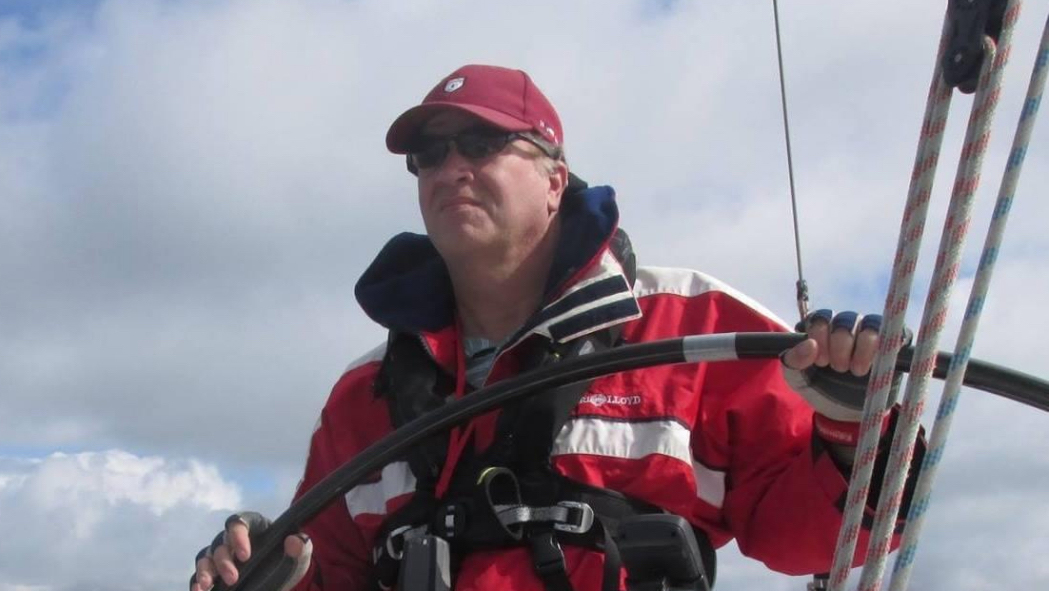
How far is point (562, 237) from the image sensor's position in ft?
9.68

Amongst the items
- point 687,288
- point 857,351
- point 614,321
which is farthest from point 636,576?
point 687,288

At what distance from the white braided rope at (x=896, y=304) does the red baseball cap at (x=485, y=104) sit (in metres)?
1.46

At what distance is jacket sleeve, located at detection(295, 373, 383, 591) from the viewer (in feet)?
9.78

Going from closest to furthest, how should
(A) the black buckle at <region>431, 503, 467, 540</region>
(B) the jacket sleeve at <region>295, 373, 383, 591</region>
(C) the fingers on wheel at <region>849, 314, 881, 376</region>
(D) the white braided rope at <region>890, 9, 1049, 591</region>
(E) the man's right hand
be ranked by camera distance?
1. (D) the white braided rope at <region>890, 9, 1049, 591</region>
2. (C) the fingers on wheel at <region>849, 314, 881, 376</region>
3. (E) the man's right hand
4. (A) the black buckle at <region>431, 503, 467, 540</region>
5. (B) the jacket sleeve at <region>295, 373, 383, 591</region>

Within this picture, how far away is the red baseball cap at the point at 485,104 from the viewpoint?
2922 mm

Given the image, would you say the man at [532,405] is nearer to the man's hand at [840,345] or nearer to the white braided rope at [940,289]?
the man's hand at [840,345]

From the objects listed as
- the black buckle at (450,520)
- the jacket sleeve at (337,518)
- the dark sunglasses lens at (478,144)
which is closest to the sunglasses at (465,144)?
the dark sunglasses lens at (478,144)

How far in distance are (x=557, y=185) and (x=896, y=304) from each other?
1591 millimetres

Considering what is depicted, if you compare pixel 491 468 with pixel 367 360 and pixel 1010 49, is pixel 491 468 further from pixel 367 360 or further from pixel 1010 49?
pixel 1010 49

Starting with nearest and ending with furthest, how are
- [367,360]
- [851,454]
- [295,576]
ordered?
[851,454] < [295,576] < [367,360]

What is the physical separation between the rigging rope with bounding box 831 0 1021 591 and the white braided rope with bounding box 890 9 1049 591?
3 centimetres

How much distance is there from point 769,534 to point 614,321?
1.81ft

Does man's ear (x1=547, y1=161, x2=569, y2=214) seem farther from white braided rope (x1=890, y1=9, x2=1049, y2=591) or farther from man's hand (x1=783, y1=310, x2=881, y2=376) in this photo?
white braided rope (x1=890, y1=9, x2=1049, y2=591)

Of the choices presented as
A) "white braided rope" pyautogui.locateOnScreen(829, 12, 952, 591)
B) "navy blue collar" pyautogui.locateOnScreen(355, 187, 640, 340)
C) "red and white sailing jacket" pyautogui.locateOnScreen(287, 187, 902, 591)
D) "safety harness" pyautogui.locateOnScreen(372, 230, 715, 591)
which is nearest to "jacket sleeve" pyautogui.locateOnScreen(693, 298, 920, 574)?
"red and white sailing jacket" pyautogui.locateOnScreen(287, 187, 902, 591)
